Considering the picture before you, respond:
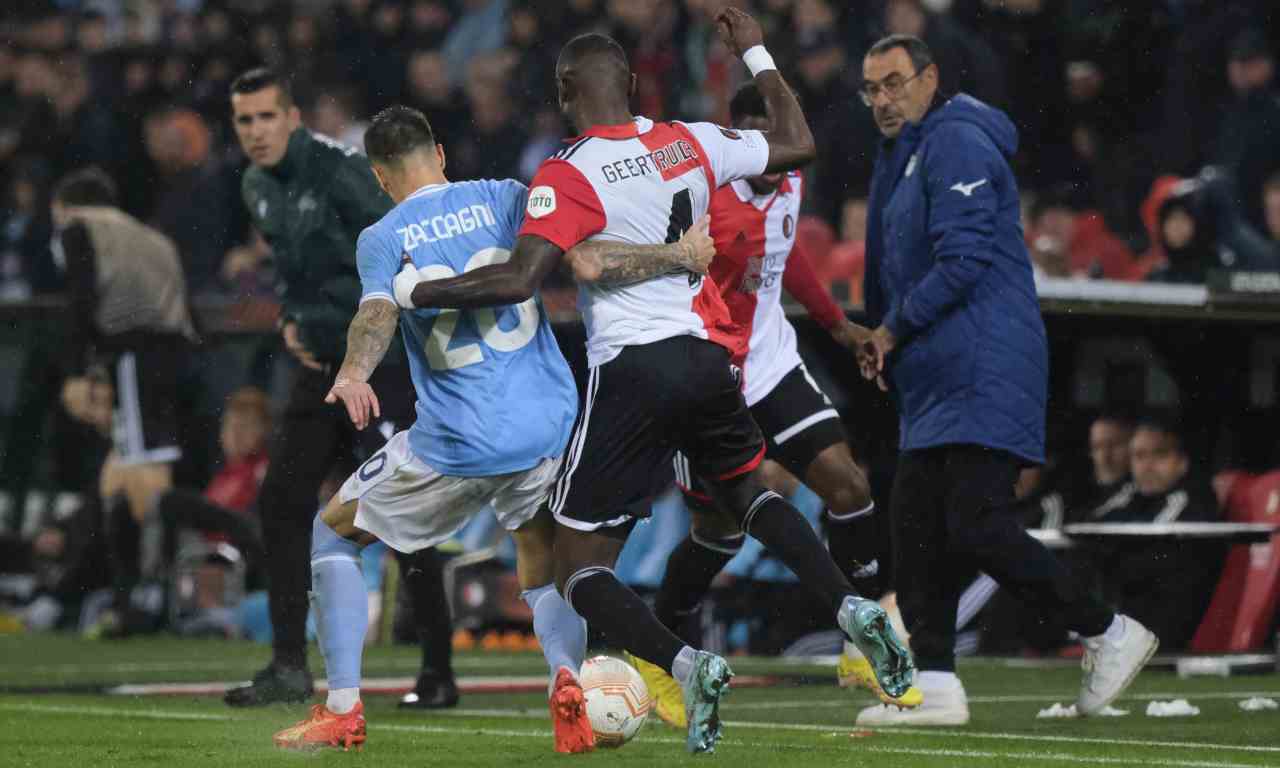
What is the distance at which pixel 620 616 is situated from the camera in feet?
19.6

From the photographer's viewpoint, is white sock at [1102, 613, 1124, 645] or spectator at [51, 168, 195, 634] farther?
spectator at [51, 168, 195, 634]

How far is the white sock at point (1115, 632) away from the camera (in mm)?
7121

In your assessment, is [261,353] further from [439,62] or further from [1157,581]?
[1157,581]

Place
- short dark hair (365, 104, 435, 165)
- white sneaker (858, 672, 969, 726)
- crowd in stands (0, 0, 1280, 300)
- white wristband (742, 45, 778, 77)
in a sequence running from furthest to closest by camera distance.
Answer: crowd in stands (0, 0, 1280, 300) → white sneaker (858, 672, 969, 726) → white wristband (742, 45, 778, 77) → short dark hair (365, 104, 435, 165)

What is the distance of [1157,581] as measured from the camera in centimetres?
1059

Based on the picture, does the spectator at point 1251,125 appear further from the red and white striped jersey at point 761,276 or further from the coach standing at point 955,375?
the coach standing at point 955,375

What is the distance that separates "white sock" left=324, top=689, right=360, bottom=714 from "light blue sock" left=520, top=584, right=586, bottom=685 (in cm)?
54

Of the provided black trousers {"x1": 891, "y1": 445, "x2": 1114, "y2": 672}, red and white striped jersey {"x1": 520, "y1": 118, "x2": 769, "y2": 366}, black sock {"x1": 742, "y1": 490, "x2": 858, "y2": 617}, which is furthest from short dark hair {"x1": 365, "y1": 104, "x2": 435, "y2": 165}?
black trousers {"x1": 891, "y1": 445, "x2": 1114, "y2": 672}

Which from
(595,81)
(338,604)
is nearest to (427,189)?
(595,81)

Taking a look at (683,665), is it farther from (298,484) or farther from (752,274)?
(298,484)

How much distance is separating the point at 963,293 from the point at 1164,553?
3.77 m

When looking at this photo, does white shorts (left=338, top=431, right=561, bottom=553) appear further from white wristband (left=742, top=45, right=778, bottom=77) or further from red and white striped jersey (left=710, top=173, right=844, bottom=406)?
red and white striped jersey (left=710, top=173, right=844, bottom=406)

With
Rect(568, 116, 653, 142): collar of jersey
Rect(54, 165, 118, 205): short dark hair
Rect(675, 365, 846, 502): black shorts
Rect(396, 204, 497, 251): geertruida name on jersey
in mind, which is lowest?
Rect(675, 365, 846, 502): black shorts

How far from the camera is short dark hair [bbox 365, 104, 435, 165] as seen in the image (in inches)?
246
